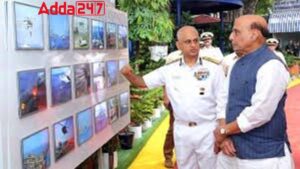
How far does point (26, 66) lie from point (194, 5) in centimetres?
1777

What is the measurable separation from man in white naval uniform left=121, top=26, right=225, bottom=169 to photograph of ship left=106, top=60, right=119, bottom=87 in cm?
53

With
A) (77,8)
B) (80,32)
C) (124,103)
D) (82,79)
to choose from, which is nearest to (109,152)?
(124,103)

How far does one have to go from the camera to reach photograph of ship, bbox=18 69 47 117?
97.9 inches

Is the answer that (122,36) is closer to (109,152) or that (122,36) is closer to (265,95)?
(109,152)

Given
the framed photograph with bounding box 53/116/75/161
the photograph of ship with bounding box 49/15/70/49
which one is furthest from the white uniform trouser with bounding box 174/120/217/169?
the photograph of ship with bounding box 49/15/70/49

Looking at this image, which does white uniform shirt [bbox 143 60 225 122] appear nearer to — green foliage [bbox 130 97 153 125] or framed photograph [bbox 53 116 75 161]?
framed photograph [bbox 53 116 75 161]

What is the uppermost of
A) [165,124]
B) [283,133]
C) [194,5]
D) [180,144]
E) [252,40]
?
[194,5]

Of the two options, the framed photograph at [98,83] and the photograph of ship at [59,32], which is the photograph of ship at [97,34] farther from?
the photograph of ship at [59,32]

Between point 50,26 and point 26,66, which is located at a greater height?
point 50,26

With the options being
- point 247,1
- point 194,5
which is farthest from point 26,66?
point 247,1

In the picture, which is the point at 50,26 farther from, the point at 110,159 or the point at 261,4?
the point at 261,4

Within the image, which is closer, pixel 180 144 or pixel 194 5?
pixel 180 144

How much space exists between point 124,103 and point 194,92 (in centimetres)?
113

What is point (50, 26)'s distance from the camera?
2895 millimetres
